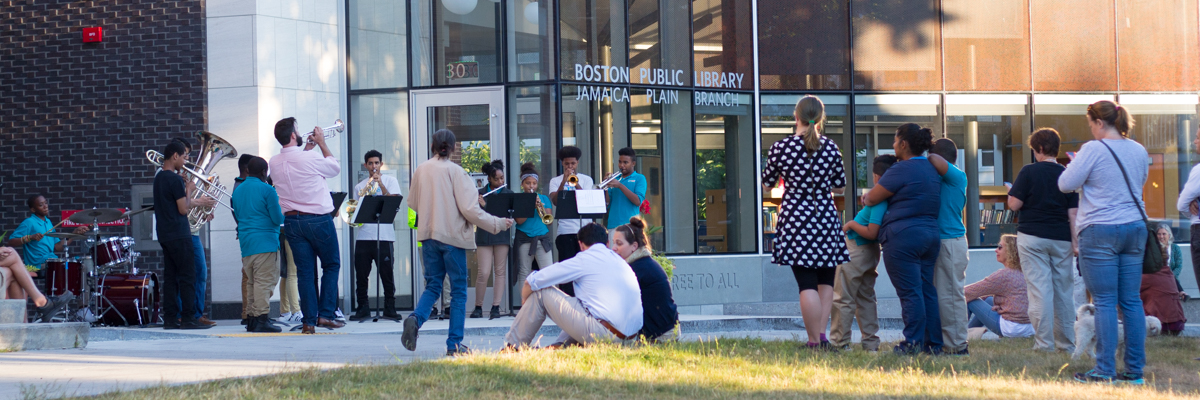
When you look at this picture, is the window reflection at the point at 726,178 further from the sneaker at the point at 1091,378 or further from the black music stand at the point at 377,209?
the sneaker at the point at 1091,378

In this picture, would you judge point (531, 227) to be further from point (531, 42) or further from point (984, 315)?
point (984, 315)

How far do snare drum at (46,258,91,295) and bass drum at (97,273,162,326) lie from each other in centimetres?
42

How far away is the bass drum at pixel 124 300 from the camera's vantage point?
1047cm

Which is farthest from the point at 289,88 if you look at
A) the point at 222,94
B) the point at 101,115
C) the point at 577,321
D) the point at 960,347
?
the point at 960,347

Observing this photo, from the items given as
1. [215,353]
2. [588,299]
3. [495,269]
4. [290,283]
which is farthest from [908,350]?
[290,283]

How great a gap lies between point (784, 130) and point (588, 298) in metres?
7.63

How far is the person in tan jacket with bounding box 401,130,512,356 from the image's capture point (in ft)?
23.7

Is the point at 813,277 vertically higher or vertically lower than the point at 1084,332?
higher

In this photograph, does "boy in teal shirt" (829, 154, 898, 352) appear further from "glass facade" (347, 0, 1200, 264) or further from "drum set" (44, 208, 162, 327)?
"drum set" (44, 208, 162, 327)

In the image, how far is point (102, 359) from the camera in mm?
6973

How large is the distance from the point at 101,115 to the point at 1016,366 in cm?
995

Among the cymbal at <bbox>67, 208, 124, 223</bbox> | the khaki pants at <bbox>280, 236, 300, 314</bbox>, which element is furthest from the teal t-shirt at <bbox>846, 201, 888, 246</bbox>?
the cymbal at <bbox>67, 208, 124, 223</bbox>

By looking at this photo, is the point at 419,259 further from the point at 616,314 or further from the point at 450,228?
the point at 616,314

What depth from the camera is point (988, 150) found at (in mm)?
14539
